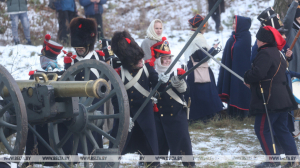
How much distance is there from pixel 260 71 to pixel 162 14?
32.8 ft

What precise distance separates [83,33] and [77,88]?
1934 mm

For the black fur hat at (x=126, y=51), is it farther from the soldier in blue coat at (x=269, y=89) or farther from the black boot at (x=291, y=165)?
the black boot at (x=291, y=165)

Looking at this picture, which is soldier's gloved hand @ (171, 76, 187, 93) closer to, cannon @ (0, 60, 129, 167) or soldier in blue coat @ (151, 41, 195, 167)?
soldier in blue coat @ (151, 41, 195, 167)

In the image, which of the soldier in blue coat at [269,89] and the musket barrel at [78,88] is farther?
the soldier in blue coat at [269,89]

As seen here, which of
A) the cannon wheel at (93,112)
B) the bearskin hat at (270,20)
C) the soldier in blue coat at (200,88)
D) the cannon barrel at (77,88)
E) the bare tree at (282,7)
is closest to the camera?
the cannon barrel at (77,88)

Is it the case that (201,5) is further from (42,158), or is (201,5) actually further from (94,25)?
(42,158)

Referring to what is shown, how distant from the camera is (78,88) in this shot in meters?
3.23

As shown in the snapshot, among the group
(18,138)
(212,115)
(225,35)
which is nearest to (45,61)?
(18,138)

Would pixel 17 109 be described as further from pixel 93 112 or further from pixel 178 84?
pixel 178 84

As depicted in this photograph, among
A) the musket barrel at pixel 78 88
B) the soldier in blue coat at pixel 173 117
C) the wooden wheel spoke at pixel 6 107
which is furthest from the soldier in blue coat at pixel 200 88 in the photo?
the wooden wheel spoke at pixel 6 107

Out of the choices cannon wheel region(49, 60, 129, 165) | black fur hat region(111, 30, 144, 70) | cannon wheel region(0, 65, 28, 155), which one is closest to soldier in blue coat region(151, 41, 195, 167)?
black fur hat region(111, 30, 144, 70)

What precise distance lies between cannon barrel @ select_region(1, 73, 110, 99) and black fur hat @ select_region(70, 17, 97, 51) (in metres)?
1.60

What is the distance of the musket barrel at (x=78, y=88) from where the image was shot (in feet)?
10.3

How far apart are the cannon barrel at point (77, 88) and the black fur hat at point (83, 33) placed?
5.25 ft
